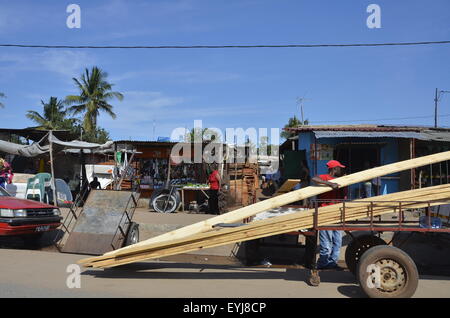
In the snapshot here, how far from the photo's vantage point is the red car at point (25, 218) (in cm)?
764

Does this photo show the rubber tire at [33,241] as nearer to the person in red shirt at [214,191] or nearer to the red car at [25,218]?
the red car at [25,218]

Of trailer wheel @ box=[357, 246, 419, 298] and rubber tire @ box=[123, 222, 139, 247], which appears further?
rubber tire @ box=[123, 222, 139, 247]

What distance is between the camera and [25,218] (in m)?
7.88

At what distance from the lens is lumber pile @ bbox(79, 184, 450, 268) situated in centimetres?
500

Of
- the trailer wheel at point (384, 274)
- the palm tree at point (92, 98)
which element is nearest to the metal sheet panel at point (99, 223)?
the trailer wheel at point (384, 274)

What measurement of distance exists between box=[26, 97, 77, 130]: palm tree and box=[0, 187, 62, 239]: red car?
31.6m

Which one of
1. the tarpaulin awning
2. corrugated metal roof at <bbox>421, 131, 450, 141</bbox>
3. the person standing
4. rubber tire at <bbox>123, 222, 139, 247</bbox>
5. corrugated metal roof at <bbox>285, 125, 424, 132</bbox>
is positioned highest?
corrugated metal roof at <bbox>285, 125, 424, 132</bbox>

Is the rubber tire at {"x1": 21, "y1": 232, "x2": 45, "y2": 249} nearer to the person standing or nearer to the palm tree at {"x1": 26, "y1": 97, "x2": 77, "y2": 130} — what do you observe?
the person standing

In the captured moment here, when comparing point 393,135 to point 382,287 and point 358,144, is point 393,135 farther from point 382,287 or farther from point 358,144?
point 382,287

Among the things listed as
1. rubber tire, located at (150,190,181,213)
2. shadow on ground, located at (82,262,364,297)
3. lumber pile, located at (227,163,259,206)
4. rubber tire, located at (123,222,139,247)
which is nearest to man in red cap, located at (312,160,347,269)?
shadow on ground, located at (82,262,364,297)

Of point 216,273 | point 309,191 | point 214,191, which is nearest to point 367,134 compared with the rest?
point 214,191

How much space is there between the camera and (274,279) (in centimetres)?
577

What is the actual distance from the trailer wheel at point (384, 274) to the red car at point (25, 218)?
667 cm
